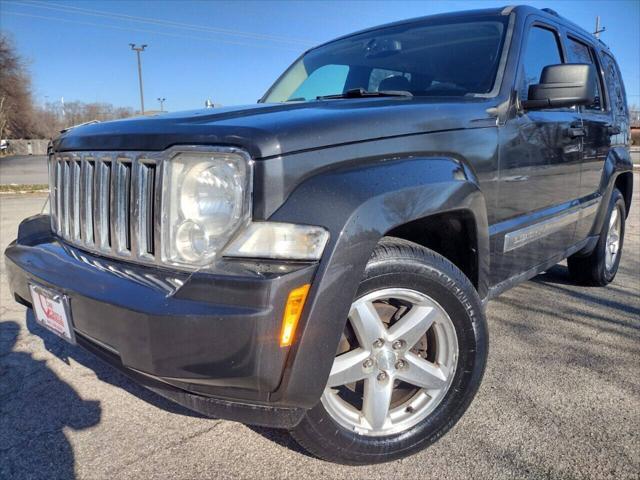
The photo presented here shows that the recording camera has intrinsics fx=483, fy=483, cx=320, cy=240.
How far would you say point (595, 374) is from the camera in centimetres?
270

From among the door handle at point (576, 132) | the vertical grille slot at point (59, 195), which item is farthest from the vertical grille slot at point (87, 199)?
the door handle at point (576, 132)

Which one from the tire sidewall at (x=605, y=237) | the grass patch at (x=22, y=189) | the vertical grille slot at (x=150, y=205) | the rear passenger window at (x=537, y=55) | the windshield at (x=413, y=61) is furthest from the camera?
the grass patch at (x=22, y=189)

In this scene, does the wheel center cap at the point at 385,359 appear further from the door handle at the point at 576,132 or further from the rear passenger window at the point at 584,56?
the rear passenger window at the point at 584,56

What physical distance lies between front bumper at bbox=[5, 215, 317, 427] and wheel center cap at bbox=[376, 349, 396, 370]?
1.42 ft

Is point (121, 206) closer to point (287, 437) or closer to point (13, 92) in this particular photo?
point (287, 437)

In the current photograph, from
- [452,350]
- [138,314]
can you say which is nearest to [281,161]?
[138,314]

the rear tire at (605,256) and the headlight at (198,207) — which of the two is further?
the rear tire at (605,256)

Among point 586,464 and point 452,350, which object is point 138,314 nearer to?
point 452,350

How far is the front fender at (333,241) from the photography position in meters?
1.51

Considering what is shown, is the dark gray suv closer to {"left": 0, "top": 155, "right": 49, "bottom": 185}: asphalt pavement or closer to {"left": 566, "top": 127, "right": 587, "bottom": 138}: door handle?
{"left": 566, "top": 127, "right": 587, "bottom": 138}: door handle

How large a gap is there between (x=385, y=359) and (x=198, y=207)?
3.04ft

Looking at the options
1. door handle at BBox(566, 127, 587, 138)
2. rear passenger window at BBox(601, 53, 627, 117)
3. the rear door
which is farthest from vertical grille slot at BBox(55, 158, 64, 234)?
rear passenger window at BBox(601, 53, 627, 117)

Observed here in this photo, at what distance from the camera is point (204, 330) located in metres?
1.44

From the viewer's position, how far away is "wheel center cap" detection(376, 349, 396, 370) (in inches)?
74.4
